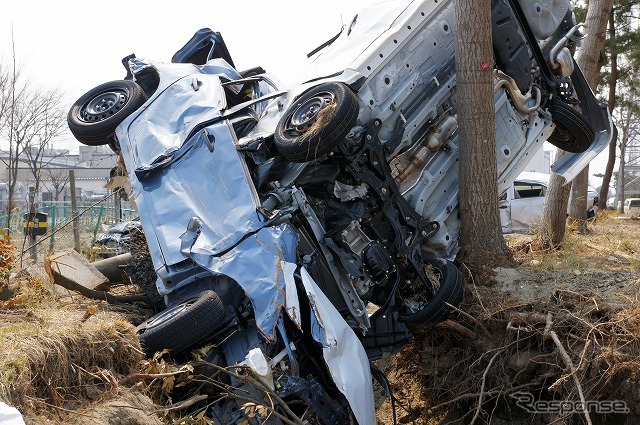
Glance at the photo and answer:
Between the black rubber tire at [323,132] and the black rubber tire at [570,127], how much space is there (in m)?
2.45

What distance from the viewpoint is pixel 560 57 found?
6391 mm

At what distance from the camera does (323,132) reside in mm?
4855

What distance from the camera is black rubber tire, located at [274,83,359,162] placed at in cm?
486

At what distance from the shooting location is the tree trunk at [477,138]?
5.93 metres

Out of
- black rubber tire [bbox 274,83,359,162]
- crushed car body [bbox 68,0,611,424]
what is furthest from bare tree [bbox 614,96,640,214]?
black rubber tire [bbox 274,83,359,162]

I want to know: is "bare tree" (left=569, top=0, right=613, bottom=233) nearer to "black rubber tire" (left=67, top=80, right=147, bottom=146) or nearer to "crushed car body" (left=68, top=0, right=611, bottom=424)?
"crushed car body" (left=68, top=0, right=611, bottom=424)

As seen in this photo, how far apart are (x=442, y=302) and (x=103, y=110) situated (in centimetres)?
320

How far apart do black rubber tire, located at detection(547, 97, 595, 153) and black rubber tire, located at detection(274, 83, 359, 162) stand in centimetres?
245

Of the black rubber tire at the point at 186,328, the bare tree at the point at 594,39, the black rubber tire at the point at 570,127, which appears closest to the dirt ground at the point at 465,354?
the black rubber tire at the point at 186,328

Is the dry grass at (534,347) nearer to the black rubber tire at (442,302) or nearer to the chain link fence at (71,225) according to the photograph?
the black rubber tire at (442,302)

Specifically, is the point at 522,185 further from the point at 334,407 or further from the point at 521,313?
the point at 334,407

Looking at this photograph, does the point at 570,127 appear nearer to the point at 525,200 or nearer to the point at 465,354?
the point at 465,354

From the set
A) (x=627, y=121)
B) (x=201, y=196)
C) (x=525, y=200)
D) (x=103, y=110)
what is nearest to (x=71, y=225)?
(x=103, y=110)

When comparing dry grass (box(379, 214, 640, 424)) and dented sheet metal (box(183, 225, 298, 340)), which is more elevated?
dented sheet metal (box(183, 225, 298, 340))
